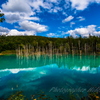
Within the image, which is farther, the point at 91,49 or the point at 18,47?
the point at 18,47

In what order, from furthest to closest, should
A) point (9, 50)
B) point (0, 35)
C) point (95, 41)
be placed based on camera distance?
point (9, 50) → point (95, 41) → point (0, 35)

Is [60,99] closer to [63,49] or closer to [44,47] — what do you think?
[63,49]

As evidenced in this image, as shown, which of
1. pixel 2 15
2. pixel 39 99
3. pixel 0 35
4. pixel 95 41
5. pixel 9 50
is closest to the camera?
pixel 39 99

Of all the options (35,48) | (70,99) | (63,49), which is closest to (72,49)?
(63,49)

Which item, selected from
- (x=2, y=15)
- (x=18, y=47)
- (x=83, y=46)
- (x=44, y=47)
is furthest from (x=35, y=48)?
(x=2, y=15)

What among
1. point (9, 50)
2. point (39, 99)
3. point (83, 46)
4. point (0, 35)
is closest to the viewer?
point (39, 99)

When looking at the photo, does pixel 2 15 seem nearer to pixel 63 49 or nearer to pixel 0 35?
pixel 0 35

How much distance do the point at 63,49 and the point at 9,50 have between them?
68.9m

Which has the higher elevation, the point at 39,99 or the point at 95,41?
the point at 95,41

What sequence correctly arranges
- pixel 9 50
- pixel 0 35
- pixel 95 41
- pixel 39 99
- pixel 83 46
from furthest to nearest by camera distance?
1. pixel 9 50
2. pixel 83 46
3. pixel 95 41
4. pixel 0 35
5. pixel 39 99

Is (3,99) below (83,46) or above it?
below

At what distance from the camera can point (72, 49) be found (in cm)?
10275

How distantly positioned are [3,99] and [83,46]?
330ft

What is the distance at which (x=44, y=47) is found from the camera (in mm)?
120625
